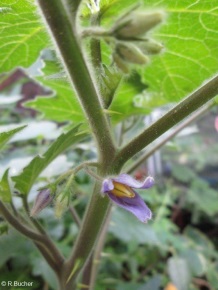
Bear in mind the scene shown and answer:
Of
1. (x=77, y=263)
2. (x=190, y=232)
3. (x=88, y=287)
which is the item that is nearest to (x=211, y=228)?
(x=190, y=232)

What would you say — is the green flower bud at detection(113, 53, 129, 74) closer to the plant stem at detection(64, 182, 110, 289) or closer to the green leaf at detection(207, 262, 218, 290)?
the plant stem at detection(64, 182, 110, 289)

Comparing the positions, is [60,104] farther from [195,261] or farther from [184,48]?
[195,261]

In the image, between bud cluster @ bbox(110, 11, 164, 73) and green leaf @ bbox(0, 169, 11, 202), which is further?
green leaf @ bbox(0, 169, 11, 202)

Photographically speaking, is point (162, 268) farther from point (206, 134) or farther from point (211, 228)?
point (206, 134)

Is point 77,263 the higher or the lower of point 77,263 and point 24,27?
the lower

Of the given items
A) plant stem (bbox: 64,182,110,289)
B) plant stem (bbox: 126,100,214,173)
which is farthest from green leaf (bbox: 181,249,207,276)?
plant stem (bbox: 64,182,110,289)
